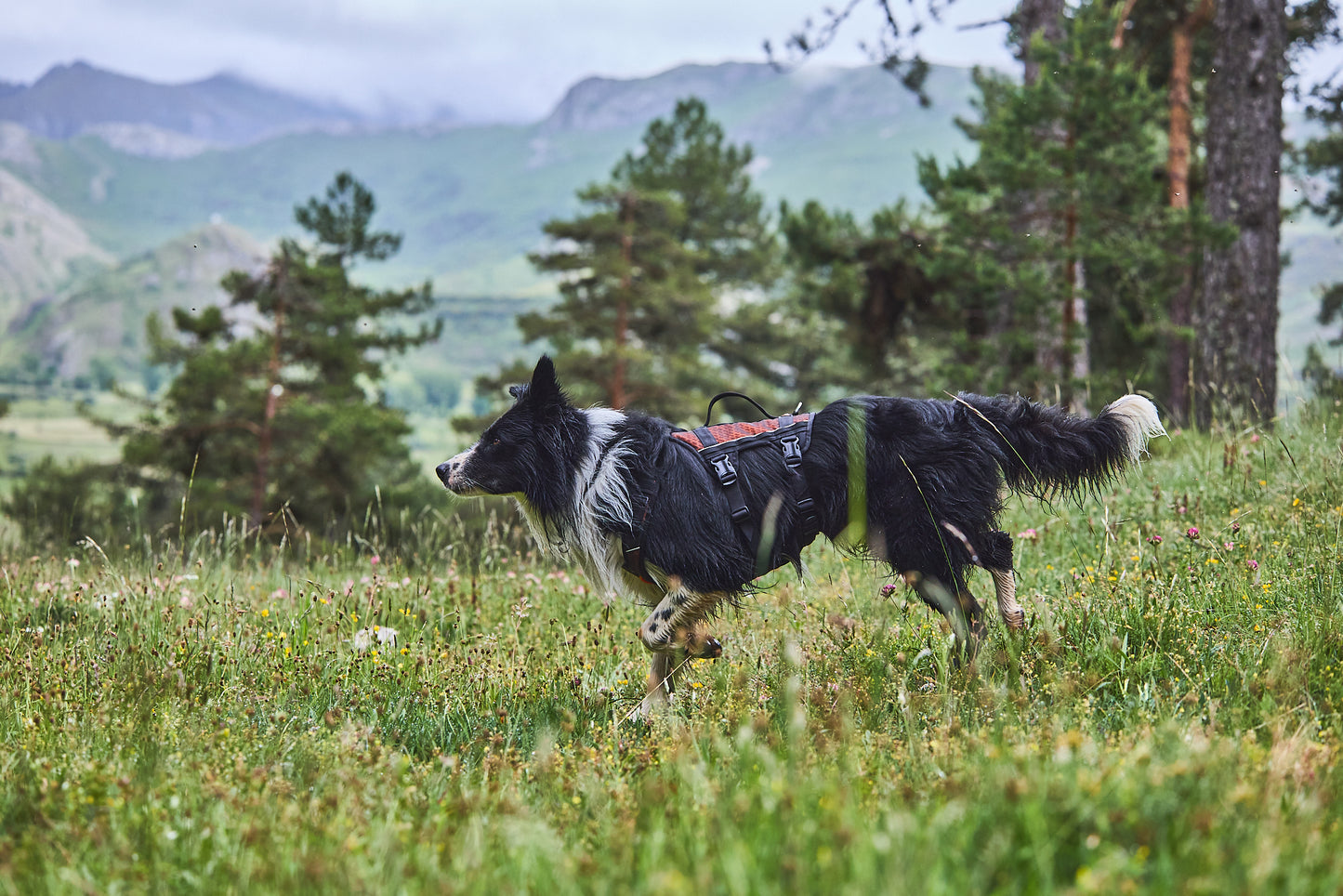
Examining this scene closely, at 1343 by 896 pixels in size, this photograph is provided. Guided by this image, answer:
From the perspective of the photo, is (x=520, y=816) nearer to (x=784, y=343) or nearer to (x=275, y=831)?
(x=275, y=831)

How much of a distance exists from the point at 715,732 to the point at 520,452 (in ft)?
6.10

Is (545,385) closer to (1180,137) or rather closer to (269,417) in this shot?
(1180,137)

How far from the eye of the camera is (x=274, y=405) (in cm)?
2188

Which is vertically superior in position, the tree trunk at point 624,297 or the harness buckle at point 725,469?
the tree trunk at point 624,297

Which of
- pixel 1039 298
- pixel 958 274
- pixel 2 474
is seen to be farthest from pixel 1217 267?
pixel 2 474

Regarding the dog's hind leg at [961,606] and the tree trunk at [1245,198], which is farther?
the tree trunk at [1245,198]

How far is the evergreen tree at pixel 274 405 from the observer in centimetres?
2153

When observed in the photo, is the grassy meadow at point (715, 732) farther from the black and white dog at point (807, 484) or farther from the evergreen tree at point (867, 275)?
the evergreen tree at point (867, 275)

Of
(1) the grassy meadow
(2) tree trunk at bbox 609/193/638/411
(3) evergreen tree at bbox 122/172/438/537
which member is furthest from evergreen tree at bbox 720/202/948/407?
(3) evergreen tree at bbox 122/172/438/537

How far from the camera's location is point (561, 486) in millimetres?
4098

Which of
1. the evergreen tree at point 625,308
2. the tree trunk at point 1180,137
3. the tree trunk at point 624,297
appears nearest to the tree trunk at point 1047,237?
the tree trunk at point 1180,137

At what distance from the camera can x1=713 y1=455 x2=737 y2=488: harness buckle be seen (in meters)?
3.95

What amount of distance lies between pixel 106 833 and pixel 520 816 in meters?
1.06

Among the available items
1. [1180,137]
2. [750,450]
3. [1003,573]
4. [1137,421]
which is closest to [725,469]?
[750,450]
